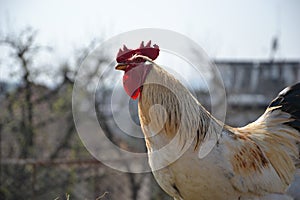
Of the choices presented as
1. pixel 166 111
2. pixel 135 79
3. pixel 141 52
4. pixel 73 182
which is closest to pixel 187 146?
pixel 166 111

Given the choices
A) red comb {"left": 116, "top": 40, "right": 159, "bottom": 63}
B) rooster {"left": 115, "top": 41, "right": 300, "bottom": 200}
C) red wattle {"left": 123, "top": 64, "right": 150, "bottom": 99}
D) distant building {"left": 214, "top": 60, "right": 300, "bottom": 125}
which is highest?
red comb {"left": 116, "top": 40, "right": 159, "bottom": 63}

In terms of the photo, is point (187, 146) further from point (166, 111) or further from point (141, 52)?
point (141, 52)

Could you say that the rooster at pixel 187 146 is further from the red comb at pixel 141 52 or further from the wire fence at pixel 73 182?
the wire fence at pixel 73 182

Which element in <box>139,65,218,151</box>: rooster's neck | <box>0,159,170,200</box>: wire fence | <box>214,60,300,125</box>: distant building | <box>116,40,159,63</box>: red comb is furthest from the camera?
<box>214,60,300,125</box>: distant building

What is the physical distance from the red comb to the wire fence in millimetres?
2867

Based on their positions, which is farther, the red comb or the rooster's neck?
the red comb

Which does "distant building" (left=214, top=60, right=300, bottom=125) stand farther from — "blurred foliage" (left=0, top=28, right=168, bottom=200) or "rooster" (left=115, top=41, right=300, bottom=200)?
"rooster" (left=115, top=41, right=300, bottom=200)

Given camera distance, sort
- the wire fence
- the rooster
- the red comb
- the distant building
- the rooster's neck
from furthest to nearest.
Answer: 1. the distant building
2. the wire fence
3. the red comb
4. the rooster's neck
5. the rooster

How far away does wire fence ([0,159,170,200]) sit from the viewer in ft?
19.9

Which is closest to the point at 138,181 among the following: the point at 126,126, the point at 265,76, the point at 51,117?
the point at 126,126

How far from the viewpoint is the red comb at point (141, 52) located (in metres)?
3.16

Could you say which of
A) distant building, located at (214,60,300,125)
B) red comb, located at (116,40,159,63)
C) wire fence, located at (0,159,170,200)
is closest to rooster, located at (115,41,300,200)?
red comb, located at (116,40,159,63)

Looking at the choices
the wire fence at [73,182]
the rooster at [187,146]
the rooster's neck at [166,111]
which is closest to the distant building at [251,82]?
the wire fence at [73,182]

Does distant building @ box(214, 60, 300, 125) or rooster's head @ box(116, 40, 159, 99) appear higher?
rooster's head @ box(116, 40, 159, 99)
